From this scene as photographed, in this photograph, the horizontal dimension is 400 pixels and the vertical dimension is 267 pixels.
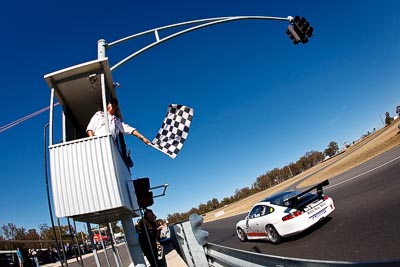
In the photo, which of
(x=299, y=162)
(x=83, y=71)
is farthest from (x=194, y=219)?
(x=299, y=162)

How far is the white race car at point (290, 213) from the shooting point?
32.0 feet

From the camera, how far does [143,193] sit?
5.55 m

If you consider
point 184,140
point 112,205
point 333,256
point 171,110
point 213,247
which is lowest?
point 333,256

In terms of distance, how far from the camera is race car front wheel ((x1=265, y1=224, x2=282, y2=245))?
33.7ft

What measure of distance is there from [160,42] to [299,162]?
557ft

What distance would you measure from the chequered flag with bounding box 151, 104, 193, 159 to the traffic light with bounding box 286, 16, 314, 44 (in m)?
6.30

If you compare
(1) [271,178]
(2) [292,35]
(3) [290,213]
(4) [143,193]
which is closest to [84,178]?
(4) [143,193]

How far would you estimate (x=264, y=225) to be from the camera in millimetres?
10984

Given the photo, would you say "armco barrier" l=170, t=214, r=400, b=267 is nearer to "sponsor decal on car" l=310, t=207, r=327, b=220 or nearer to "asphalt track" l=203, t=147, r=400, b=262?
"asphalt track" l=203, t=147, r=400, b=262

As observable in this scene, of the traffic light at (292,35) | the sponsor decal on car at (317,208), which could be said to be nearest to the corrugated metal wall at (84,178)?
the sponsor decal on car at (317,208)

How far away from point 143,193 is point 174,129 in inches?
51.6

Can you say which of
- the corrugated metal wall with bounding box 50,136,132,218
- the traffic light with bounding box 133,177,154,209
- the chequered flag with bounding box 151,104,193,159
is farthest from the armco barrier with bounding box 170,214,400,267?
the corrugated metal wall with bounding box 50,136,132,218

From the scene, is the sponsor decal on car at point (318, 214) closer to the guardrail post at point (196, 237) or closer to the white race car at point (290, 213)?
the white race car at point (290, 213)

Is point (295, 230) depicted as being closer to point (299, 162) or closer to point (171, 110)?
point (171, 110)
